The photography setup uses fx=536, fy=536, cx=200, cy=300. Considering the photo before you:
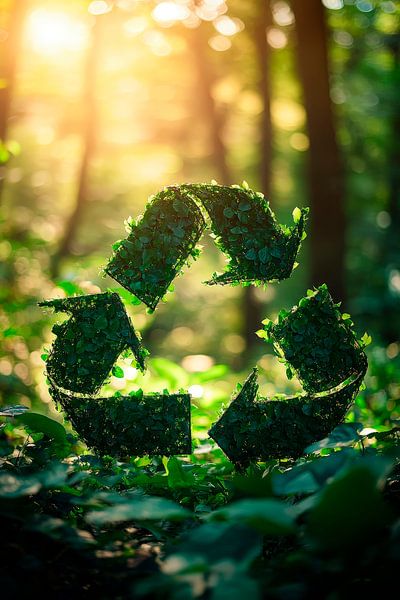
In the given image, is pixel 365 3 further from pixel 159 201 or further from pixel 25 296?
pixel 159 201

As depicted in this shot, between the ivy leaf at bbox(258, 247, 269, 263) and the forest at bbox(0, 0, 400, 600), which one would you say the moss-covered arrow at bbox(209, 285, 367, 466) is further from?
the ivy leaf at bbox(258, 247, 269, 263)

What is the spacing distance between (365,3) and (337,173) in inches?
273

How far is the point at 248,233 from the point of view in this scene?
2551 millimetres

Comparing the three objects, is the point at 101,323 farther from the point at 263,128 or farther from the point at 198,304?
the point at 198,304

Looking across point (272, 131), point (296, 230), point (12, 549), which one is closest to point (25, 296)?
point (296, 230)

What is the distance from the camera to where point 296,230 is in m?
2.58

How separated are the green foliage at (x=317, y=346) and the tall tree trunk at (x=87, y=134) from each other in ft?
28.2

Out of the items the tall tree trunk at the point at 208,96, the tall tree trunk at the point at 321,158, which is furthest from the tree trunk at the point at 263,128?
the tall tree trunk at the point at 321,158

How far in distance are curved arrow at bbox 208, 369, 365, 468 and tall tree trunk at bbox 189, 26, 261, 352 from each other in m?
8.79

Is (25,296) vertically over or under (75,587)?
over

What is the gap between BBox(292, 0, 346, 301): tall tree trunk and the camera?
19.5 ft

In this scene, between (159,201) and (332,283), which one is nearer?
(159,201)

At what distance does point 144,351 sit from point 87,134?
944 centimetres

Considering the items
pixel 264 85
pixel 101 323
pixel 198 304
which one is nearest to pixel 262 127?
pixel 264 85
